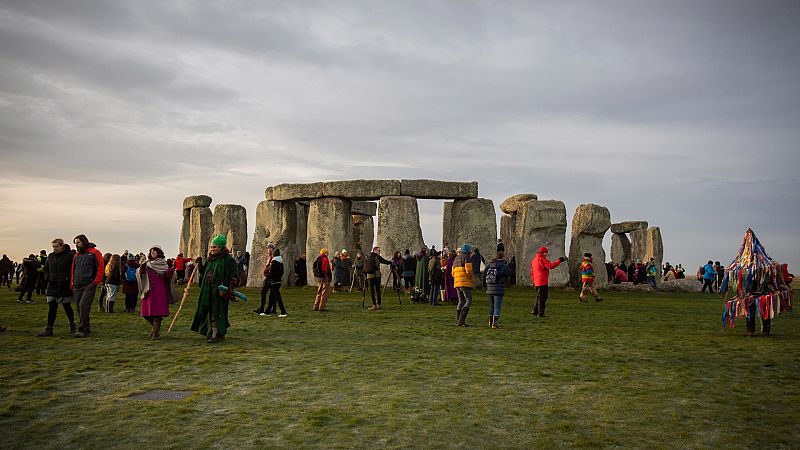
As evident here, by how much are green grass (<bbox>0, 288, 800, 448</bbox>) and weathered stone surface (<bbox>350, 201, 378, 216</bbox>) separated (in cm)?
2166

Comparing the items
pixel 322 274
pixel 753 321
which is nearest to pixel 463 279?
pixel 322 274

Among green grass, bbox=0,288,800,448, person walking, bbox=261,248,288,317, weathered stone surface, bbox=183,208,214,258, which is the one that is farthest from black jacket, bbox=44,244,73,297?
weathered stone surface, bbox=183,208,214,258

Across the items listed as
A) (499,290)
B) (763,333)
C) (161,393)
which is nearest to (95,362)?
(161,393)

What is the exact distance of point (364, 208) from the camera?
115 ft

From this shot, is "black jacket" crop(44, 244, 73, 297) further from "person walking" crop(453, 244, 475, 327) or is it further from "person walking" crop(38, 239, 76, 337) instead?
"person walking" crop(453, 244, 475, 327)

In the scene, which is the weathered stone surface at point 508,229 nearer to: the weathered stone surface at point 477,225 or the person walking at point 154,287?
the weathered stone surface at point 477,225

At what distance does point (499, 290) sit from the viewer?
12.9 m

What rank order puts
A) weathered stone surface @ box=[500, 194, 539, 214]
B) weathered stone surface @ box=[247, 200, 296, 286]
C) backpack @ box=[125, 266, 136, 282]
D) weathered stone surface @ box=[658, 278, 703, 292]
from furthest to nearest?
weathered stone surface @ box=[500, 194, 539, 214] → weathered stone surface @ box=[658, 278, 703, 292] → weathered stone surface @ box=[247, 200, 296, 286] → backpack @ box=[125, 266, 136, 282]

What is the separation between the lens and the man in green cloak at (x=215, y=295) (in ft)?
35.1

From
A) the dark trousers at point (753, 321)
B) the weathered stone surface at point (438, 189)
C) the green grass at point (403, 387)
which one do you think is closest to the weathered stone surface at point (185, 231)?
the weathered stone surface at point (438, 189)

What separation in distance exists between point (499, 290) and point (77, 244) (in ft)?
22.8

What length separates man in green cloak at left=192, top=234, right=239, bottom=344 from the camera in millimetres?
10711

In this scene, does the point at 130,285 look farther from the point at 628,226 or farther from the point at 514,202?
the point at 628,226

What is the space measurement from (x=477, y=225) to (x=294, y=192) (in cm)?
707
